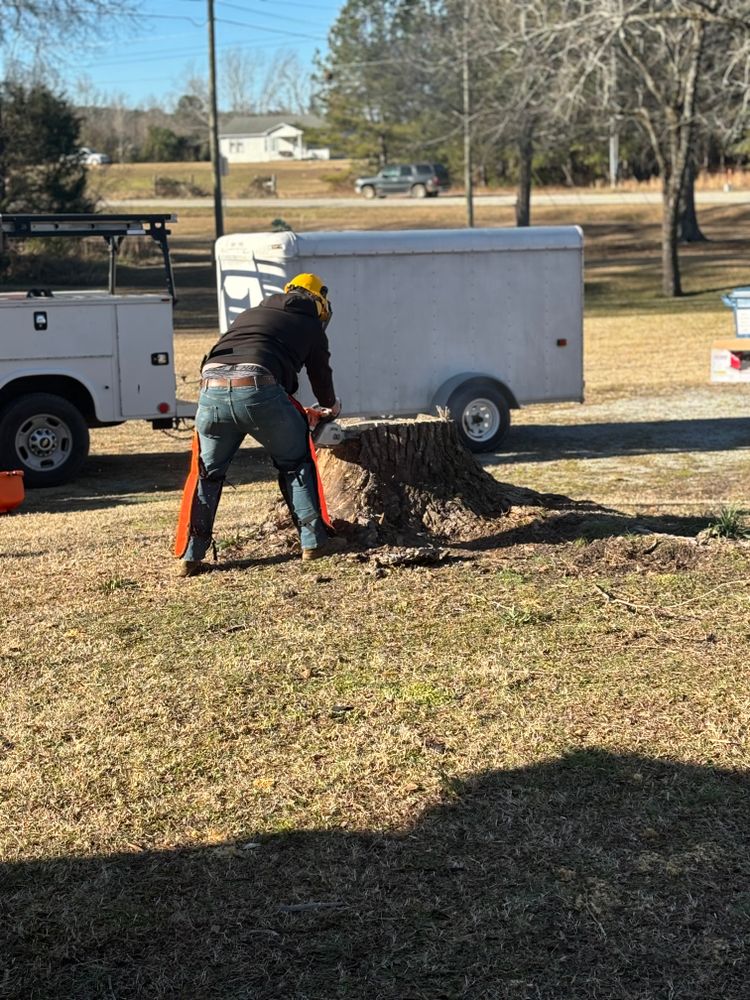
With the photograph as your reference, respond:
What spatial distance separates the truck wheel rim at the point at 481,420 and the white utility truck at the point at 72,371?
2.64 metres

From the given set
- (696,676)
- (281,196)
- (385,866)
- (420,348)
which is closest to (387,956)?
(385,866)

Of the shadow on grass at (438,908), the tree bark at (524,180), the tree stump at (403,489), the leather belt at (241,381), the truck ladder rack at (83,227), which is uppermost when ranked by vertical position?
the tree bark at (524,180)

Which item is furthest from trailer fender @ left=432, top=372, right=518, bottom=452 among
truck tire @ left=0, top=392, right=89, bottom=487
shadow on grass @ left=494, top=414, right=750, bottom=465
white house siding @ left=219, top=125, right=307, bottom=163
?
white house siding @ left=219, top=125, right=307, bottom=163

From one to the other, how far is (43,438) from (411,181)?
51456mm

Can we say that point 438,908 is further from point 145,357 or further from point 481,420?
point 481,420

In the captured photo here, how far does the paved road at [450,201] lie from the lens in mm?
53344

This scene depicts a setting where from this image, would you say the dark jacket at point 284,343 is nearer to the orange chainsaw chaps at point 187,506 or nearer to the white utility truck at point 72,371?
the orange chainsaw chaps at point 187,506

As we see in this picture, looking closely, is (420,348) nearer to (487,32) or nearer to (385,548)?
(385,548)

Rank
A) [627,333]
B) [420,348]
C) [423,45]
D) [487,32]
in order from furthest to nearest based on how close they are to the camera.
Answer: [423,45] → [487,32] → [627,333] → [420,348]

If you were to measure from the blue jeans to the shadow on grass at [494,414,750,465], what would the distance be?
5.11 metres

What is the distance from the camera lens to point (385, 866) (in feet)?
12.6

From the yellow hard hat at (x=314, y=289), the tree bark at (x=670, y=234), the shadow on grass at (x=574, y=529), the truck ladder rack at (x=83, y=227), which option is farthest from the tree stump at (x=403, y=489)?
the tree bark at (x=670, y=234)

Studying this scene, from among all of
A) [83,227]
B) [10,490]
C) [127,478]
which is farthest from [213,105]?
[10,490]

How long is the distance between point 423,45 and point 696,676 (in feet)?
132
